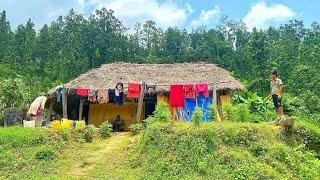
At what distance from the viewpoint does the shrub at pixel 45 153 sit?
38.9ft

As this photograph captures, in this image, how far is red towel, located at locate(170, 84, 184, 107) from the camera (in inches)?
701

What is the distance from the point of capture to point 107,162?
11672 millimetres

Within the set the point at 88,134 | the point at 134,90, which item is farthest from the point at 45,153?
the point at 134,90

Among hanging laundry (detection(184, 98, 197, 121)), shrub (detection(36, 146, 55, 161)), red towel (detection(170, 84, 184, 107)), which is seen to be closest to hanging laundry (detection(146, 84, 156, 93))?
red towel (detection(170, 84, 184, 107))

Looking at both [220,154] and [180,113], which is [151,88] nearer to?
[180,113]

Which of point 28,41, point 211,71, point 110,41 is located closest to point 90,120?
point 211,71

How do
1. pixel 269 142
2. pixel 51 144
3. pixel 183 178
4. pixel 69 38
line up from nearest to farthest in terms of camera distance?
pixel 183 178
pixel 269 142
pixel 51 144
pixel 69 38

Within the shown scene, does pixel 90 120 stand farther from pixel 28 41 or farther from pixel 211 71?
pixel 28 41

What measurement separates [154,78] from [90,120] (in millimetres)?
3414

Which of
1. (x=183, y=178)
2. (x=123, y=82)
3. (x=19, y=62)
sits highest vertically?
(x=19, y=62)

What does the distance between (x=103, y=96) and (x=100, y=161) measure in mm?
6174

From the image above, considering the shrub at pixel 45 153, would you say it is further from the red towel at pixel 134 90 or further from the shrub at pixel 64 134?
the red towel at pixel 134 90

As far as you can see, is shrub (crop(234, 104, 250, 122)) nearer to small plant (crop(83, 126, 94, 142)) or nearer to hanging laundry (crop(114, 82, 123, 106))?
small plant (crop(83, 126, 94, 142))

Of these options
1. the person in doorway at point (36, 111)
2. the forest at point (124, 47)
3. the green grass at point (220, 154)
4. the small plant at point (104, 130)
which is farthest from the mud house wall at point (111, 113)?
the forest at point (124, 47)
